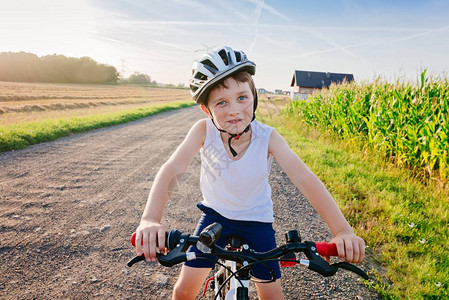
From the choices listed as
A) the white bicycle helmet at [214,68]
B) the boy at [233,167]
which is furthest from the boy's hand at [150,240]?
the white bicycle helmet at [214,68]

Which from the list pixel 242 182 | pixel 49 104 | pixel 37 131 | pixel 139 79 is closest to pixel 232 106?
pixel 242 182

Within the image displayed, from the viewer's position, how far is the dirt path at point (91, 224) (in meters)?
2.54

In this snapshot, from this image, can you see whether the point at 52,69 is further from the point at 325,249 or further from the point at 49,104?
the point at 325,249

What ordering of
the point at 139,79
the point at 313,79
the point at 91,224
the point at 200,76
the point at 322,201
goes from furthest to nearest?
the point at 139,79 → the point at 313,79 → the point at 91,224 → the point at 200,76 → the point at 322,201

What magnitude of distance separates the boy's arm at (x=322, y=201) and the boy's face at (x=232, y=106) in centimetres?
31

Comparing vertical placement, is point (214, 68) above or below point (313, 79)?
below

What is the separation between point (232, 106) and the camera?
1.79 m

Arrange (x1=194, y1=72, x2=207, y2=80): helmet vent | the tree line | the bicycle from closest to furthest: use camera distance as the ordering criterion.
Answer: the bicycle < (x1=194, y1=72, x2=207, y2=80): helmet vent < the tree line

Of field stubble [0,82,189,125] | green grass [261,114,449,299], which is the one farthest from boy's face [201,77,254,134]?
field stubble [0,82,189,125]

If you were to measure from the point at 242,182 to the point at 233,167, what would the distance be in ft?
0.40

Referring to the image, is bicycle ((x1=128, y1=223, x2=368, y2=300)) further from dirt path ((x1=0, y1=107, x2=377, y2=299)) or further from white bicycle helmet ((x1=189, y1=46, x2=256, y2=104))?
dirt path ((x1=0, y1=107, x2=377, y2=299))

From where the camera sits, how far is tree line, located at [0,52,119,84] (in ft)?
211

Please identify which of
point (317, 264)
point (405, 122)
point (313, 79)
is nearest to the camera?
point (317, 264)

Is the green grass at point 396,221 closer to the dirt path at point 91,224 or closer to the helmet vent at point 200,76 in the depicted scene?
the dirt path at point 91,224
